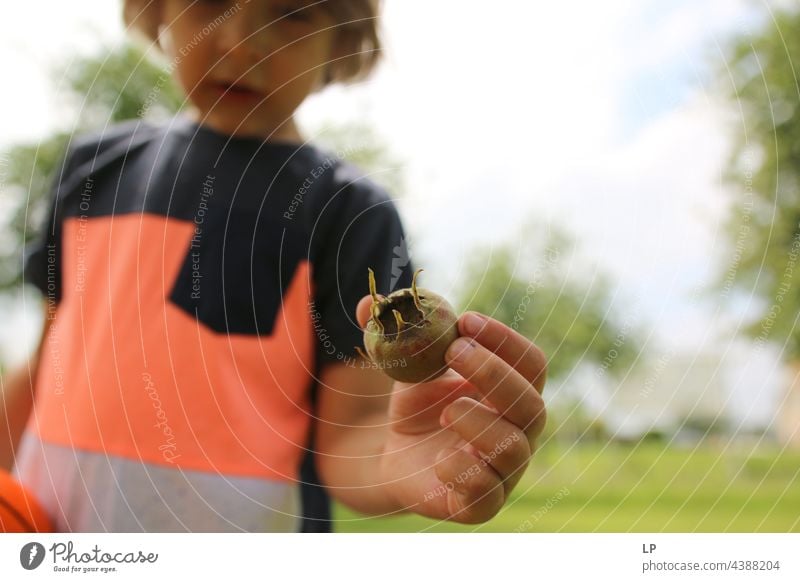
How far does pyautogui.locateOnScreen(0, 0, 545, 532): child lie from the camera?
713mm

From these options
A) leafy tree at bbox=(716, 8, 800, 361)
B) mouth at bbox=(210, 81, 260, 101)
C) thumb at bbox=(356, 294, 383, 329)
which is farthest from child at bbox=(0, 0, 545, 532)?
leafy tree at bbox=(716, 8, 800, 361)

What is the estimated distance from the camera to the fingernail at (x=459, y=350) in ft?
1.71

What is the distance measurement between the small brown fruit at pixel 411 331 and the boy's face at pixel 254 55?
32cm

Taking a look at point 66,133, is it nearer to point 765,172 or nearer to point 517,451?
point 517,451

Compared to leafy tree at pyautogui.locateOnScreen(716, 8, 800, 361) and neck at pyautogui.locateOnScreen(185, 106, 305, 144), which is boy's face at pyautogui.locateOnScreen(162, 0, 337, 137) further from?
leafy tree at pyautogui.locateOnScreen(716, 8, 800, 361)

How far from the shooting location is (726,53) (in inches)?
33.7

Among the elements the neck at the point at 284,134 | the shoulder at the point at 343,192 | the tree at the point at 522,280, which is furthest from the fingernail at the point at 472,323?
the neck at the point at 284,134

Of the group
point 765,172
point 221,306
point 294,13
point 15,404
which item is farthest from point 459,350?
point 765,172

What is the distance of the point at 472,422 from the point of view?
21.8 inches
